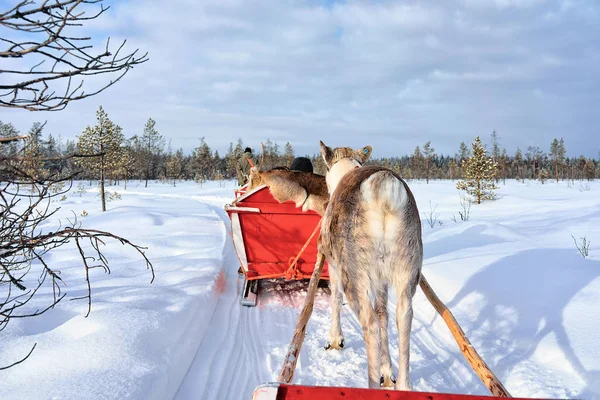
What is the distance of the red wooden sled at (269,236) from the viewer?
519 cm

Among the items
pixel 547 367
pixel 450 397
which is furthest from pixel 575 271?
pixel 450 397

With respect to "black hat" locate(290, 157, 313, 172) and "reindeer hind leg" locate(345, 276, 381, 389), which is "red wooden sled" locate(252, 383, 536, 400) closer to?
"reindeer hind leg" locate(345, 276, 381, 389)

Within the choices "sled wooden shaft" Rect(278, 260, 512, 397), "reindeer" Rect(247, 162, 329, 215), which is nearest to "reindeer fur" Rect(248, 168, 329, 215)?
"reindeer" Rect(247, 162, 329, 215)

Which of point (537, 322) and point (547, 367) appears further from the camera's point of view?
point (537, 322)

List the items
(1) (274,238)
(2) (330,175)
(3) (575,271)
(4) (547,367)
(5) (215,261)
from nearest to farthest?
(4) (547,367)
(2) (330,175)
(3) (575,271)
(1) (274,238)
(5) (215,261)

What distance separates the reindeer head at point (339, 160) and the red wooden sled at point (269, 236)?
1108 mm

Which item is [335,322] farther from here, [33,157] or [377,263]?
[33,157]

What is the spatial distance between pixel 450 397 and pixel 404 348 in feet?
4.30

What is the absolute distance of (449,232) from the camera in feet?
30.2

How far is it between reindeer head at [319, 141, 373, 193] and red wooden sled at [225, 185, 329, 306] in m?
1.11

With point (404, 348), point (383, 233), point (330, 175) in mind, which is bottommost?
point (404, 348)

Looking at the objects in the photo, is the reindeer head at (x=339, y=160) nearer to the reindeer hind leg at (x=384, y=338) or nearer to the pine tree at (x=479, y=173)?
the reindeer hind leg at (x=384, y=338)

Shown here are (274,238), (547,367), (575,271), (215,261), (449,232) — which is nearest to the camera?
(547,367)

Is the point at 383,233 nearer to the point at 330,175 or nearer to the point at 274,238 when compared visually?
the point at 330,175
